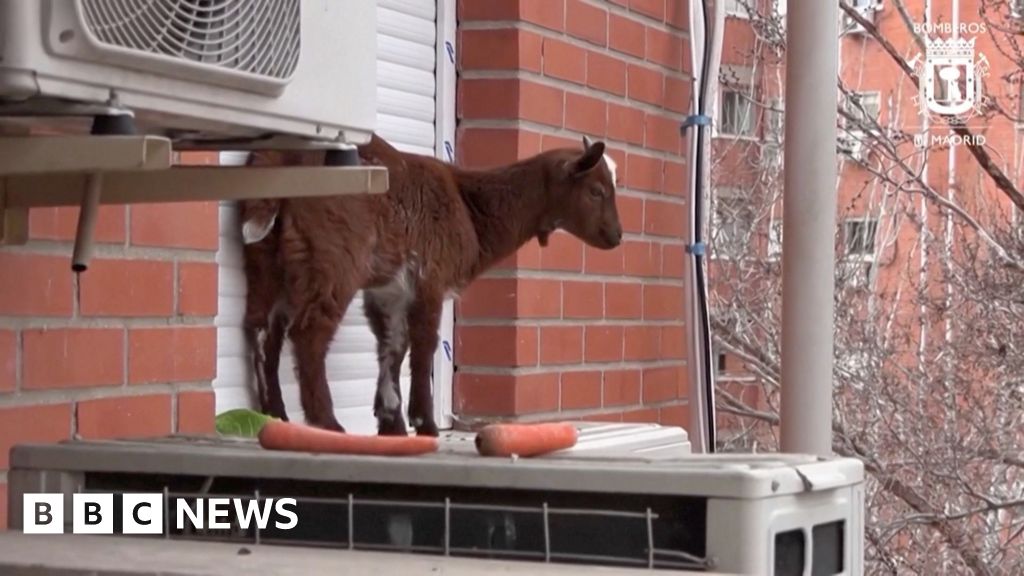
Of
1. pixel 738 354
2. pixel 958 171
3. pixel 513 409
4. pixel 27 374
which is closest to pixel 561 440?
pixel 27 374

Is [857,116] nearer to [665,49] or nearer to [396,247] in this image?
[665,49]

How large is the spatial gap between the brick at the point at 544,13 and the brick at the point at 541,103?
12 cm

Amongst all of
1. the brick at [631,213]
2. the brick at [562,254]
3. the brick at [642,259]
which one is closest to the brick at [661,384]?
the brick at [642,259]

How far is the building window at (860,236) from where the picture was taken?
23.9ft

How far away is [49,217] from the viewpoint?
1.83 meters

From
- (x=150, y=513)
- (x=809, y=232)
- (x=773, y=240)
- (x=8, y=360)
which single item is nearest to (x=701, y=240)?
(x=809, y=232)

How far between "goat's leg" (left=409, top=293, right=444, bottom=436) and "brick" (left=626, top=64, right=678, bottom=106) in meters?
1.26

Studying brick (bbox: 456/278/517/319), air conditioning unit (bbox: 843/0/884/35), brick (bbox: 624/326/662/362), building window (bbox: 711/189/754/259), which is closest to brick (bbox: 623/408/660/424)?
brick (bbox: 624/326/662/362)

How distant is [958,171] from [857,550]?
6769 millimetres

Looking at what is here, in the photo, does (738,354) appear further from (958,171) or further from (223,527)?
(223,527)

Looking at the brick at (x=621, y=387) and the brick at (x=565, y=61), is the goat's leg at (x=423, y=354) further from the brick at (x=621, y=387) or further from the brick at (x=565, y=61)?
the brick at (x=621, y=387)

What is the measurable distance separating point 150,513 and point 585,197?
3.70 ft

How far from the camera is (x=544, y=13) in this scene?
2988mm

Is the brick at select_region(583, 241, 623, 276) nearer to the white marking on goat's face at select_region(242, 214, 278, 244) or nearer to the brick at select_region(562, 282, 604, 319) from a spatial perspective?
the brick at select_region(562, 282, 604, 319)
